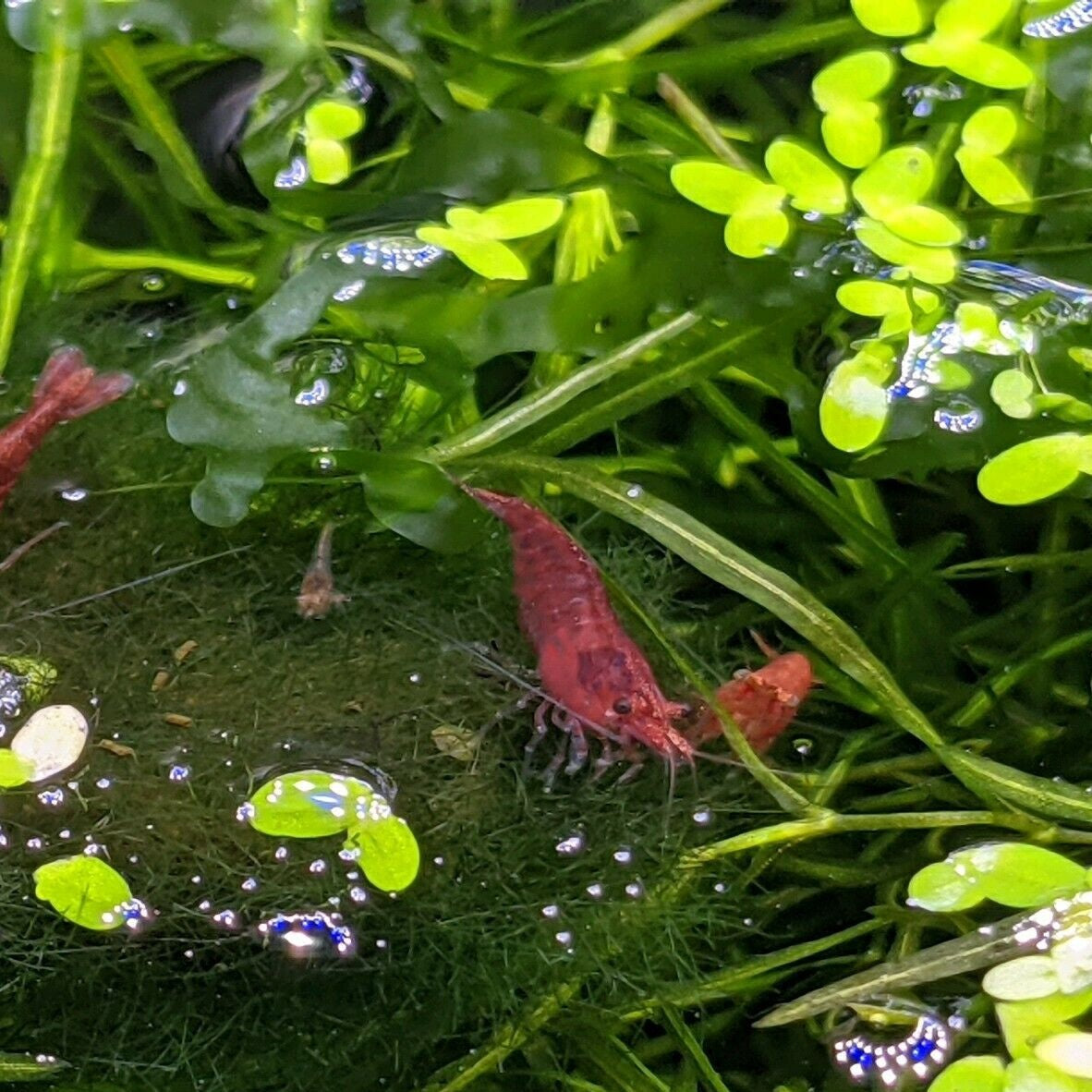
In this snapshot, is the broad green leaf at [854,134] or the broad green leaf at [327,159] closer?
the broad green leaf at [854,134]

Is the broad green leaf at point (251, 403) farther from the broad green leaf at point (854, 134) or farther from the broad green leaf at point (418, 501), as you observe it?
the broad green leaf at point (854, 134)

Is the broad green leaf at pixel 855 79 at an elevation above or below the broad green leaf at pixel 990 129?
above

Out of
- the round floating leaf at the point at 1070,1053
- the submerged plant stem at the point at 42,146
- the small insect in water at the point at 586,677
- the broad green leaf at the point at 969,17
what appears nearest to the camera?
the round floating leaf at the point at 1070,1053

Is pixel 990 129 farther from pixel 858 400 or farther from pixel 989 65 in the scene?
pixel 858 400

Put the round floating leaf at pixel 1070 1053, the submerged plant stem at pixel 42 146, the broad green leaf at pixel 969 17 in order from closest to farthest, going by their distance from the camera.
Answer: the round floating leaf at pixel 1070 1053, the broad green leaf at pixel 969 17, the submerged plant stem at pixel 42 146

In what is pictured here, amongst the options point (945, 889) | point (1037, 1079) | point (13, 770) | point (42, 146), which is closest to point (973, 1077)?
point (1037, 1079)

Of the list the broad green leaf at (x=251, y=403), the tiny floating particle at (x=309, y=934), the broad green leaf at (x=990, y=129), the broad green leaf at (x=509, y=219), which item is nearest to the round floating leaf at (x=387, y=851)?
the tiny floating particle at (x=309, y=934)
